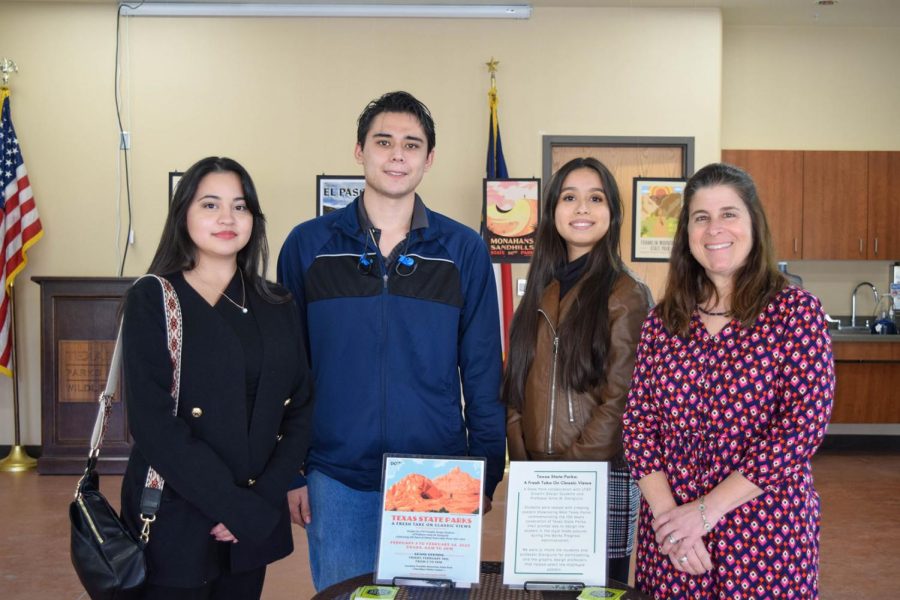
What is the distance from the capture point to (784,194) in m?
6.92

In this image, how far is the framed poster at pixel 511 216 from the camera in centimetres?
620

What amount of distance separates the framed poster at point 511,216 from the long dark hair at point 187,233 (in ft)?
13.8

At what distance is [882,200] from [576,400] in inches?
231

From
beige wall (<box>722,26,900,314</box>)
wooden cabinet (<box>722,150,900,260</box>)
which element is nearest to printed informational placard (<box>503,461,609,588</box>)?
wooden cabinet (<box>722,150,900,260</box>)

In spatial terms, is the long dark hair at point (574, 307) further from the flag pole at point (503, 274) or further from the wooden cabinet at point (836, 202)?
the wooden cabinet at point (836, 202)

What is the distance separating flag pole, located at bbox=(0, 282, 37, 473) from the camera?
623 centimetres

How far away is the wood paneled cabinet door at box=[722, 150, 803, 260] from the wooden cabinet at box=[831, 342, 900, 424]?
0.92m

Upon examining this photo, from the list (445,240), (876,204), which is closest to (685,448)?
(445,240)

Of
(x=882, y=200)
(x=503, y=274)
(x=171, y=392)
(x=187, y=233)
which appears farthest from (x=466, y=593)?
(x=882, y=200)

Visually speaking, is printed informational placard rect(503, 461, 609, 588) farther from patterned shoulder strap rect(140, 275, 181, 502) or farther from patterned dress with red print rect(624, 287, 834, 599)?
patterned shoulder strap rect(140, 275, 181, 502)

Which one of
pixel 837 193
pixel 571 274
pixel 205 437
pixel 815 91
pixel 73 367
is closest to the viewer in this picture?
pixel 205 437

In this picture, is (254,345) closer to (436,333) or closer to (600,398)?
(436,333)

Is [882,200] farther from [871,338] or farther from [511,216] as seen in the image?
[511,216]

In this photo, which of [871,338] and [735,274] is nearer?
[735,274]
